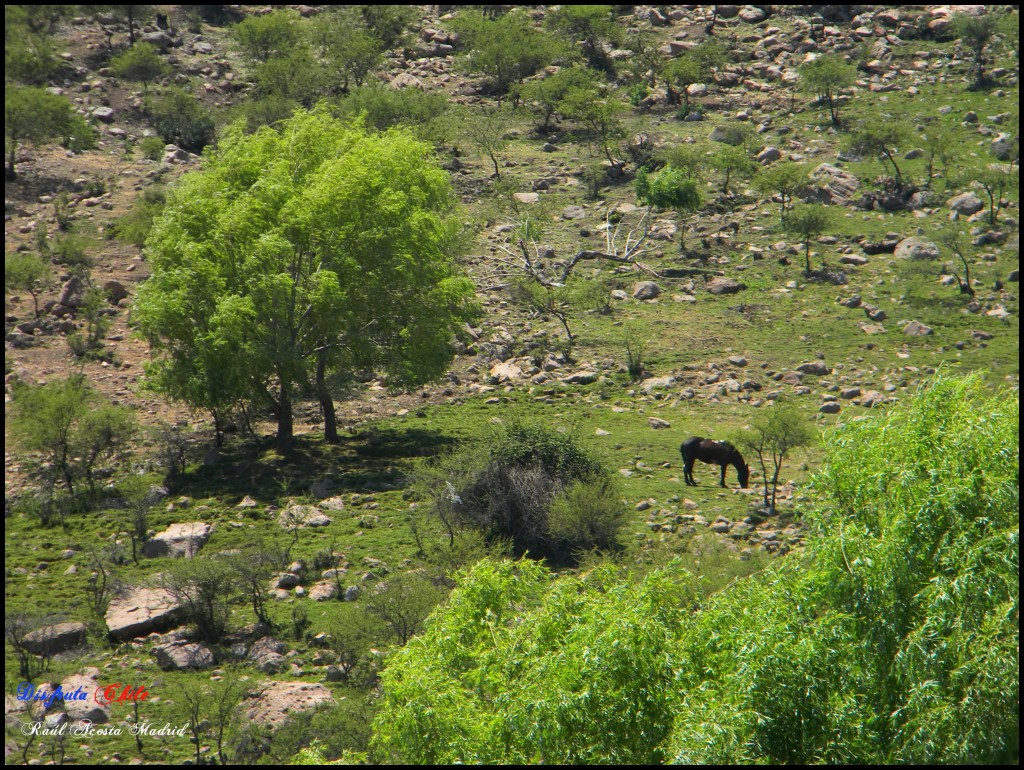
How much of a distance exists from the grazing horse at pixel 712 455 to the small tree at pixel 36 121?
3110 cm

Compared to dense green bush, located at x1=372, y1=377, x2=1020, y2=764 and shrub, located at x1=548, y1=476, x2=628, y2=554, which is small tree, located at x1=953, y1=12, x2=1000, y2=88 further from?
dense green bush, located at x1=372, y1=377, x2=1020, y2=764

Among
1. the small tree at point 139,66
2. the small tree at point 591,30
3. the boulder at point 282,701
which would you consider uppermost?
the small tree at point 591,30

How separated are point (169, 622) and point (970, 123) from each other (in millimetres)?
38999

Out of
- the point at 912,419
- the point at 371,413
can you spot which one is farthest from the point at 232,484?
the point at 912,419

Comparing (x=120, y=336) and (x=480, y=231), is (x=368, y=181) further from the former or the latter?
(x=480, y=231)

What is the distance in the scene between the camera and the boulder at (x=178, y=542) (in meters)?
21.2

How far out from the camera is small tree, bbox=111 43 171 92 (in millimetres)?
50719

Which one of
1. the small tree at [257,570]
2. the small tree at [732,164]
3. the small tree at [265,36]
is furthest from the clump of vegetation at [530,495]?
the small tree at [265,36]

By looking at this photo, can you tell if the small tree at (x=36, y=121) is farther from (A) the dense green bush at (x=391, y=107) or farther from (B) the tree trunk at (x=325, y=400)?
(B) the tree trunk at (x=325, y=400)

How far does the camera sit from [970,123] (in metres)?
43.5

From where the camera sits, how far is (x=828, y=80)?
46.1 m

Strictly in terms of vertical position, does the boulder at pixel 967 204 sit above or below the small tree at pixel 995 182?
below

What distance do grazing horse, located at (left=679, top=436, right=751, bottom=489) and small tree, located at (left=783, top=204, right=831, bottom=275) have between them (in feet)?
45.0

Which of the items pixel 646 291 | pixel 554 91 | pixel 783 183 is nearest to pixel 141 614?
pixel 646 291
